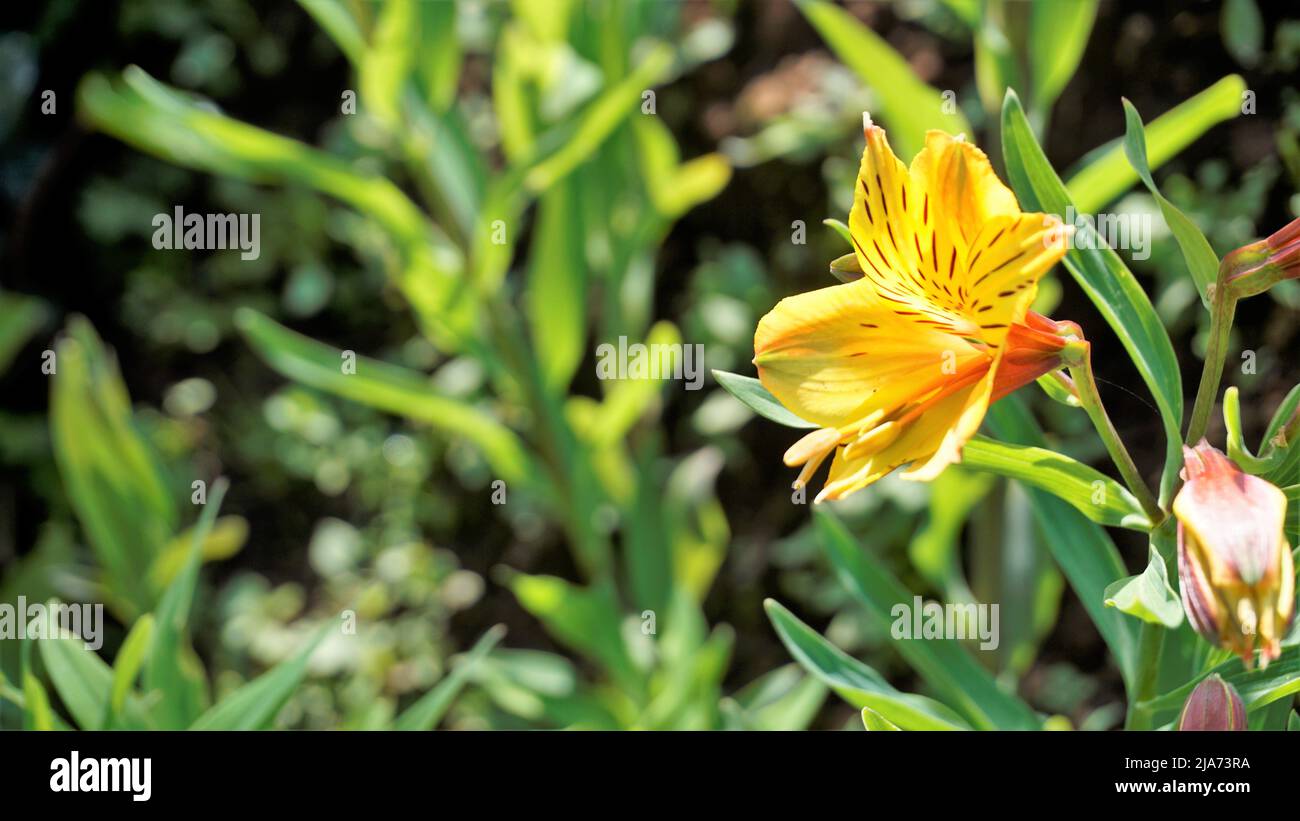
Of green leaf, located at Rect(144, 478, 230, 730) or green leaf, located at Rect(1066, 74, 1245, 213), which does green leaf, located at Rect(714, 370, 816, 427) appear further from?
green leaf, located at Rect(144, 478, 230, 730)

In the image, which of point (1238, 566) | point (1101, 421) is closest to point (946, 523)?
point (1101, 421)

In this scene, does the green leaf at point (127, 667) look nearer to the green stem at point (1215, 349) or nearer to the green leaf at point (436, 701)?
the green leaf at point (436, 701)

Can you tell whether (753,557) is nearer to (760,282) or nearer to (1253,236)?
(760,282)

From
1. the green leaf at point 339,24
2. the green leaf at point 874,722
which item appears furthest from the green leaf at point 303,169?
the green leaf at point 874,722

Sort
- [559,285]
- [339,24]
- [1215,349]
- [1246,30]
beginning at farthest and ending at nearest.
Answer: [559,285]
[339,24]
[1246,30]
[1215,349]

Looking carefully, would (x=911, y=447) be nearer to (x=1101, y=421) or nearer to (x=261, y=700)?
(x=1101, y=421)
